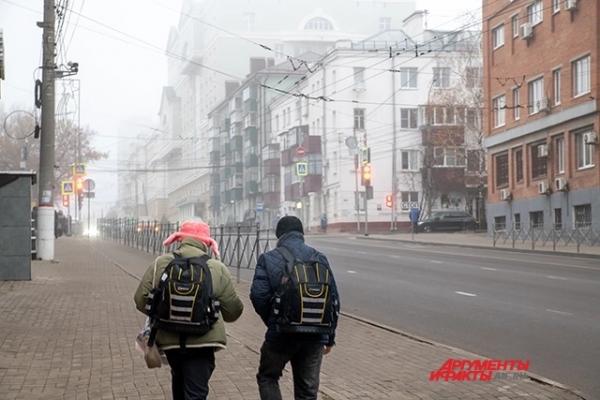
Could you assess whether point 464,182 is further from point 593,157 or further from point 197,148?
point 197,148

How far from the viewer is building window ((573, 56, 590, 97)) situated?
113 ft

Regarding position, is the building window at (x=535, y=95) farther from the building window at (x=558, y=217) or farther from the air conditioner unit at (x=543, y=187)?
the building window at (x=558, y=217)

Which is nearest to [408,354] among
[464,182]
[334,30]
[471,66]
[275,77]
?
[471,66]

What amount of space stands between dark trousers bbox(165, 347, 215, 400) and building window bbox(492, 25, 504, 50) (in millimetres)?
40302

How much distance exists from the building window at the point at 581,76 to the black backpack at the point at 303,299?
3148cm

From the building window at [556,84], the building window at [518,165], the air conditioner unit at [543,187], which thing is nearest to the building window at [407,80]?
the building window at [518,165]

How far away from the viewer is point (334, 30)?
98188 mm

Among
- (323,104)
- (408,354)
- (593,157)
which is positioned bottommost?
(408,354)

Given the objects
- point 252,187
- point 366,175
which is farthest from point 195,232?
point 252,187

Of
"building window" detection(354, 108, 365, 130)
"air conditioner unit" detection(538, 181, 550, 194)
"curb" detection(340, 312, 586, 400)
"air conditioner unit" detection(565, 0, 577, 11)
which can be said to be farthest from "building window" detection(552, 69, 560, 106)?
"curb" detection(340, 312, 586, 400)

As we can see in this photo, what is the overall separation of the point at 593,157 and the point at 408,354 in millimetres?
27416

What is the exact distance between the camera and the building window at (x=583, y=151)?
114ft

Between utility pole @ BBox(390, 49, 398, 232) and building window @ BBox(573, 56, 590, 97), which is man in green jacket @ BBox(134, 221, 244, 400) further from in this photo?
utility pole @ BBox(390, 49, 398, 232)

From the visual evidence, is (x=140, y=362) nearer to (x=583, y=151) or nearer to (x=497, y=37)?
(x=583, y=151)
